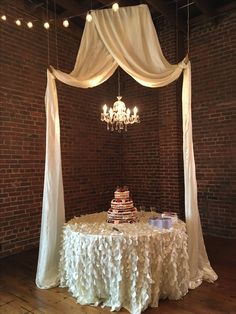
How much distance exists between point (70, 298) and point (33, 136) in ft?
8.51

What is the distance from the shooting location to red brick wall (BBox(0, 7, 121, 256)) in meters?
4.39

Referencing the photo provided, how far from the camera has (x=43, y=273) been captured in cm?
324

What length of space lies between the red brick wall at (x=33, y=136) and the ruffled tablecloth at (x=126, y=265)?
1.75 metres

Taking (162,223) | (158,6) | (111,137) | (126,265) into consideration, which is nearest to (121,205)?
(162,223)

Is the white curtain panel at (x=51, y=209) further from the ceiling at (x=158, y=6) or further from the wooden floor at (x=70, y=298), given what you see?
the ceiling at (x=158, y=6)

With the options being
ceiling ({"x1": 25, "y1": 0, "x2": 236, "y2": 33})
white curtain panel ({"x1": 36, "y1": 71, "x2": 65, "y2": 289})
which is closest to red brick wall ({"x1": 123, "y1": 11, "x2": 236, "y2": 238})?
ceiling ({"x1": 25, "y1": 0, "x2": 236, "y2": 33})

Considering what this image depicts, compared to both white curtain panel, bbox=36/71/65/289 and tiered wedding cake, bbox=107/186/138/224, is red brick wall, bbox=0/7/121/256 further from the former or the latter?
tiered wedding cake, bbox=107/186/138/224

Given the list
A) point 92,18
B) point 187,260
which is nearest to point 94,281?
point 187,260

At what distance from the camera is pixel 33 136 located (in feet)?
15.6

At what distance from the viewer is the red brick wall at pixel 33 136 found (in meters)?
4.39

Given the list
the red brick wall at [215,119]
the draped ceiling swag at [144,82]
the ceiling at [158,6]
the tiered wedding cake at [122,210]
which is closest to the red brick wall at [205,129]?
the red brick wall at [215,119]

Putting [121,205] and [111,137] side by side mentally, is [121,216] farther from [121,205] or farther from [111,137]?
[111,137]

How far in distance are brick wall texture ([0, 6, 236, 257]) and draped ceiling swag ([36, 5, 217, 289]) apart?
1.32 m

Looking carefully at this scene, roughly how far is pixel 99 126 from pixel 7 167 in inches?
84.0
